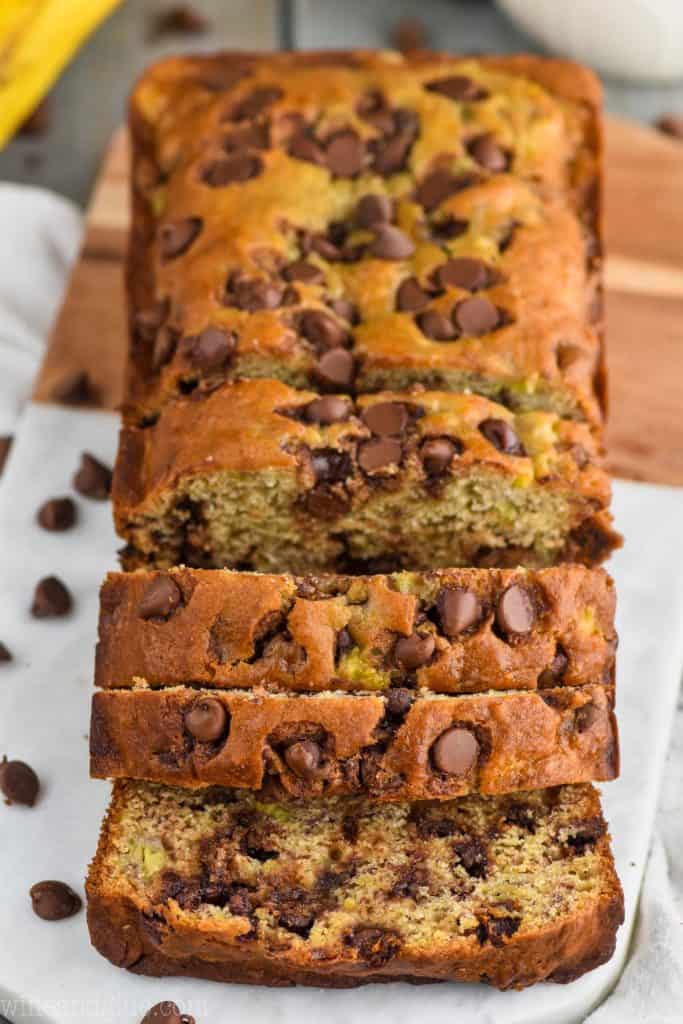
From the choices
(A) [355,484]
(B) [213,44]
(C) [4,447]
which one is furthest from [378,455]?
(B) [213,44]

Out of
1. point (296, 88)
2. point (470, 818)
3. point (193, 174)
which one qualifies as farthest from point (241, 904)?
point (296, 88)

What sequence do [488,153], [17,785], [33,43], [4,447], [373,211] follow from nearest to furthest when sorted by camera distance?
1. [17,785]
2. [373,211]
3. [488,153]
4. [4,447]
5. [33,43]

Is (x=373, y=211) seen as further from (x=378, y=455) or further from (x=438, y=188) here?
(x=378, y=455)

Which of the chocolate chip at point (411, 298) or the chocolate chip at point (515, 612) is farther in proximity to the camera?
the chocolate chip at point (411, 298)

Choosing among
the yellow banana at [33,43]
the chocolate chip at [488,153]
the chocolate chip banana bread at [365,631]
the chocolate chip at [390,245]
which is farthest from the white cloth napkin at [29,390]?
the chocolate chip at [488,153]

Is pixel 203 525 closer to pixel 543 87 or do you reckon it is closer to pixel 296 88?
pixel 296 88

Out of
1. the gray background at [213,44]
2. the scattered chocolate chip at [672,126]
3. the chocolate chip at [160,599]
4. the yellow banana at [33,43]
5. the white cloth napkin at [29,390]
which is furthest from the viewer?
the gray background at [213,44]

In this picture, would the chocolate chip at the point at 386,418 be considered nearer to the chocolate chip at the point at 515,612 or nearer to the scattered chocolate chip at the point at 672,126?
the chocolate chip at the point at 515,612

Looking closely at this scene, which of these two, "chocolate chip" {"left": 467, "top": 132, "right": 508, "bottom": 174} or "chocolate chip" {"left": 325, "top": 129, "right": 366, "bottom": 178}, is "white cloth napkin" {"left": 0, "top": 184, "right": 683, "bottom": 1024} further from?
"chocolate chip" {"left": 467, "top": 132, "right": 508, "bottom": 174}
